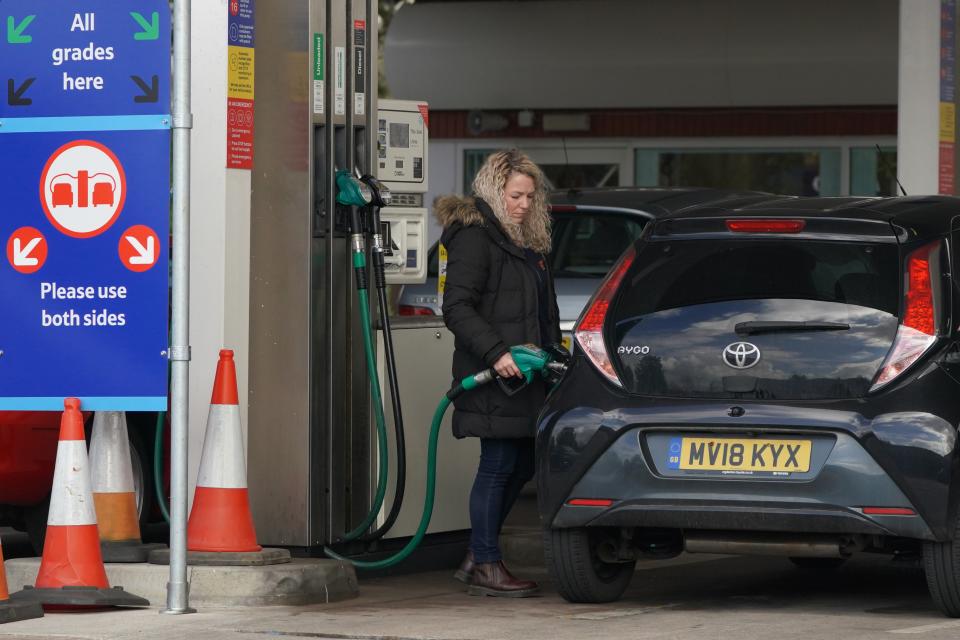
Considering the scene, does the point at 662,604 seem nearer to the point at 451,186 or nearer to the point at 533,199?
the point at 533,199

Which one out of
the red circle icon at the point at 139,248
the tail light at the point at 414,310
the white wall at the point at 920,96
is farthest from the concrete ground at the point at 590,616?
the white wall at the point at 920,96

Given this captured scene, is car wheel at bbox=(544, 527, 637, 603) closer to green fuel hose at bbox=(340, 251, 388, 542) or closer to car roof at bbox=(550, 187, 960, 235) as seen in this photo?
green fuel hose at bbox=(340, 251, 388, 542)

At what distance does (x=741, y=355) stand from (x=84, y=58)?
273 cm

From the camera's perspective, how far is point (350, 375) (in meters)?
8.92

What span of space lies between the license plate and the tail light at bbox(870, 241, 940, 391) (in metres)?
0.37

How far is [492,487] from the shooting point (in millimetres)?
8531

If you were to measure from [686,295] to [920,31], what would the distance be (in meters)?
5.55

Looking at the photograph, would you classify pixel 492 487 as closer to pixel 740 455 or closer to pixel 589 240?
pixel 740 455

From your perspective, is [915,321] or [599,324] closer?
[915,321]

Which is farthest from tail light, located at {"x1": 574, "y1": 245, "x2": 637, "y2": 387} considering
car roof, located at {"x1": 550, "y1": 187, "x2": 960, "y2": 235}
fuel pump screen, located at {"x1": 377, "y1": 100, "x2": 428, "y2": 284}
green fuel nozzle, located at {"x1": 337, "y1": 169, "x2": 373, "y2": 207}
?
fuel pump screen, located at {"x1": 377, "y1": 100, "x2": 428, "y2": 284}

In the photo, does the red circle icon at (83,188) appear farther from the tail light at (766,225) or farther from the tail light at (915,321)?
the tail light at (915,321)

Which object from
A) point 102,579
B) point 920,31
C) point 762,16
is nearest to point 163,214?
point 102,579

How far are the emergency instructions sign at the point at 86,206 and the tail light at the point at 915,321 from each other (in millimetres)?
2680

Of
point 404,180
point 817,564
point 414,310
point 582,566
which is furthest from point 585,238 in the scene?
point 582,566
